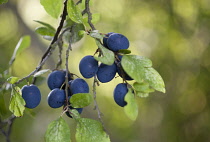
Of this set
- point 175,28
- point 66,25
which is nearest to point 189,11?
point 175,28

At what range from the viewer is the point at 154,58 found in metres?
2.64

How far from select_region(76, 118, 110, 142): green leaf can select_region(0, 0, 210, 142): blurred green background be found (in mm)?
1745

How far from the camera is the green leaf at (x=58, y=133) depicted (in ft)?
1.76

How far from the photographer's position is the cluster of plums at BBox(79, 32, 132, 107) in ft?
1.79

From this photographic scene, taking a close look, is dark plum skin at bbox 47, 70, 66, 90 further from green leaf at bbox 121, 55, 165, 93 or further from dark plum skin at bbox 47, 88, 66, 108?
green leaf at bbox 121, 55, 165, 93

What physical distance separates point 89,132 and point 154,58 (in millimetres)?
2161

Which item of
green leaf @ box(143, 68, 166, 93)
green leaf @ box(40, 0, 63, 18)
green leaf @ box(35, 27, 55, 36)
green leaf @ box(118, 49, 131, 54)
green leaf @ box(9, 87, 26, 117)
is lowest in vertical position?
green leaf @ box(9, 87, 26, 117)

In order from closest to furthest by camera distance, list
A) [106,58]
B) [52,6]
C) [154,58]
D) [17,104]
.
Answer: [106,58]
[17,104]
[52,6]
[154,58]

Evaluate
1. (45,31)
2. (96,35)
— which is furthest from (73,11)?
(45,31)

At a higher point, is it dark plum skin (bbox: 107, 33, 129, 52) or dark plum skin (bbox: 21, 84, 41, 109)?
dark plum skin (bbox: 107, 33, 129, 52)

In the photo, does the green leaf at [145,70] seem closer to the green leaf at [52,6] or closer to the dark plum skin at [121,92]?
the dark plum skin at [121,92]

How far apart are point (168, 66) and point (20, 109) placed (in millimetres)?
2151

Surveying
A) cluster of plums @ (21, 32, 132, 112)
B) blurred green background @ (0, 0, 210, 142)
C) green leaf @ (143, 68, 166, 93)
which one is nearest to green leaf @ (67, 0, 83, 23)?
cluster of plums @ (21, 32, 132, 112)

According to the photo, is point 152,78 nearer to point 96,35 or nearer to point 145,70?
point 145,70
